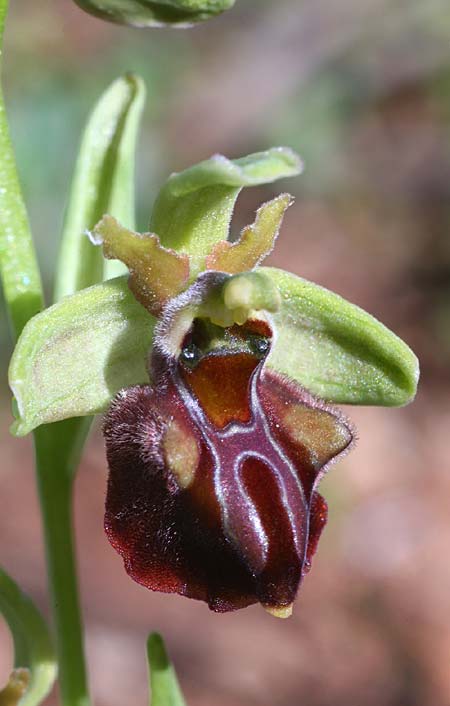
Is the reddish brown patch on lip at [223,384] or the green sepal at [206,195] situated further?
the reddish brown patch on lip at [223,384]

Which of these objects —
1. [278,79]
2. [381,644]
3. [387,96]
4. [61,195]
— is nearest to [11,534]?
[381,644]

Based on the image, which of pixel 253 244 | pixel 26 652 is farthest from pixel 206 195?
pixel 26 652

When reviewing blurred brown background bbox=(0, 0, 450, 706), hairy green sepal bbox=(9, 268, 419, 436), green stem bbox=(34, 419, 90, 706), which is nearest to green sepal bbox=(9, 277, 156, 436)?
hairy green sepal bbox=(9, 268, 419, 436)

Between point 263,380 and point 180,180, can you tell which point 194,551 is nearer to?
point 263,380

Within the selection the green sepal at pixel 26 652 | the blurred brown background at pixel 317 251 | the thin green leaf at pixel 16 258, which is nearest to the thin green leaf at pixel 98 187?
the thin green leaf at pixel 16 258

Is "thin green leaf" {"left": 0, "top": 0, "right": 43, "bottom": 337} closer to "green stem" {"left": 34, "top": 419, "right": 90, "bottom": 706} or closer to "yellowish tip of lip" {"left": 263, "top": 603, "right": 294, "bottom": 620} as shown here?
"green stem" {"left": 34, "top": 419, "right": 90, "bottom": 706}

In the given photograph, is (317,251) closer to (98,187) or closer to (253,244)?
(98,187)

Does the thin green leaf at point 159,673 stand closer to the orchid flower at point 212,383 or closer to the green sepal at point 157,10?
the orchid flower at point 212,383

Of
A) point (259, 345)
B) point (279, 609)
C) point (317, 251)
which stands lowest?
point (317, 251)
